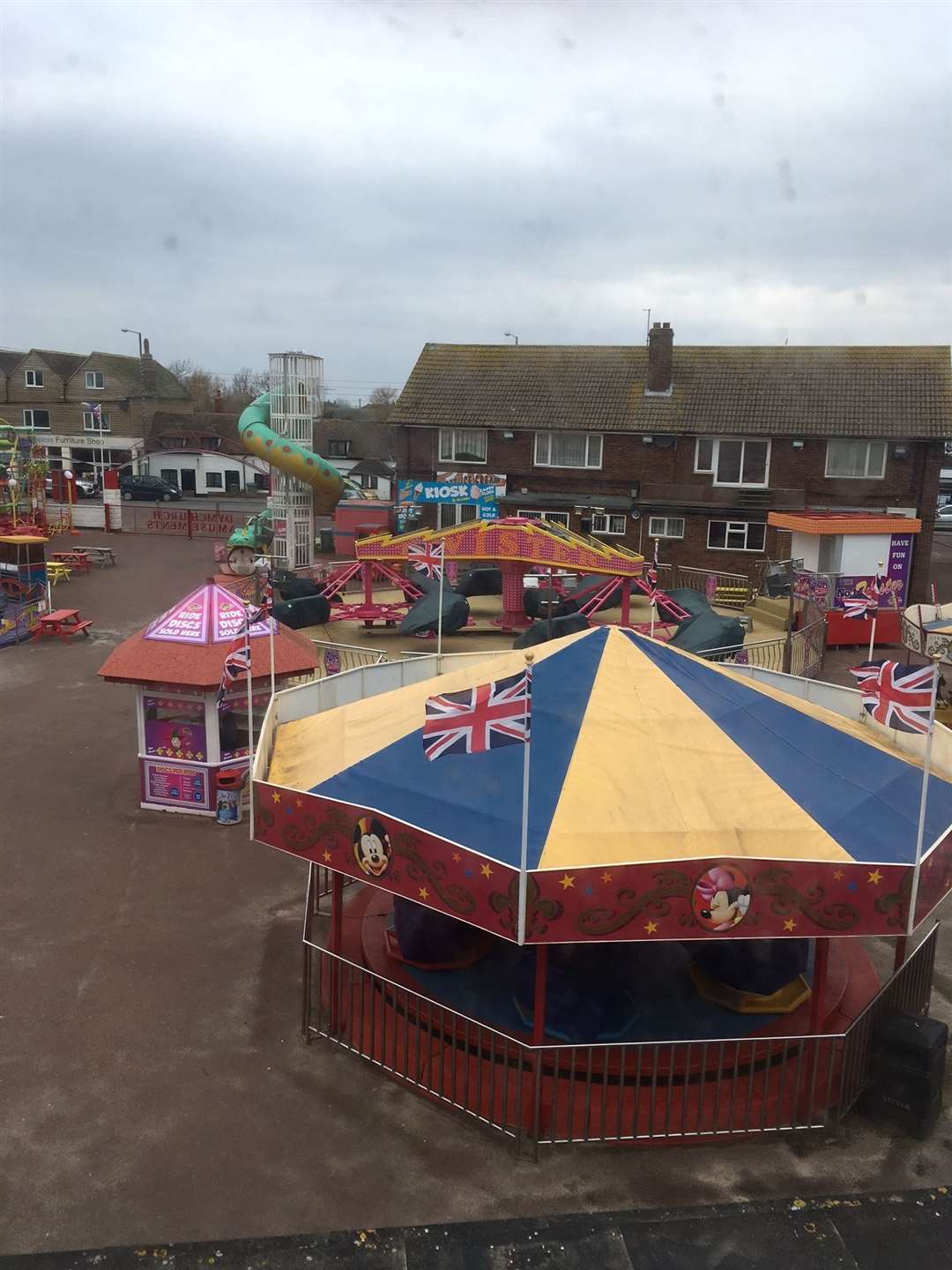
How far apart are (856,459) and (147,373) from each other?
147 feet

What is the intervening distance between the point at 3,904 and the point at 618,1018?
7180 millimetres

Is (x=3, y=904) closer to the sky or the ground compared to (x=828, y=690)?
closer to the ground

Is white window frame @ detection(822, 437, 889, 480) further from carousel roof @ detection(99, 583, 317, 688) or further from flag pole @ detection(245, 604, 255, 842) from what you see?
flag pole @ detection(245, 604, 255, 842)

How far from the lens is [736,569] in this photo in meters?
32.6

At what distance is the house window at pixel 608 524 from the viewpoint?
112 feet

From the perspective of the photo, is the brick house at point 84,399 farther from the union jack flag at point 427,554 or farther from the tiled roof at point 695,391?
the union jack flag at point 427,554

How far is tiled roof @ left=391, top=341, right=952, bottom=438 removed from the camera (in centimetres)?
3209

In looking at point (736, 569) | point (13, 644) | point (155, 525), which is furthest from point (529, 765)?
point (155, 525)

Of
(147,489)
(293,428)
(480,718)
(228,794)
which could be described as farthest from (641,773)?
(147,489)

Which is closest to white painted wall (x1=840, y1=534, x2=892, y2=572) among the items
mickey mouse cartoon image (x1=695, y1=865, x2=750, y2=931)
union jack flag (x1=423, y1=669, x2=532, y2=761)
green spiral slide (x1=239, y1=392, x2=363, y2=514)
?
green spiral slide (x1=239, y1=392, x2=363, y2=514)

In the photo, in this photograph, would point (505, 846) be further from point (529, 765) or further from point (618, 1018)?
point (618, 1018)

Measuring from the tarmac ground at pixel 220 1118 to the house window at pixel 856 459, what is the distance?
23.6 meters

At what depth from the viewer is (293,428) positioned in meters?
33.9

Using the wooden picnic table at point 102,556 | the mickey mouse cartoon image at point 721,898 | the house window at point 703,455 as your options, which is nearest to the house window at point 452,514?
the house window at point 703,455
